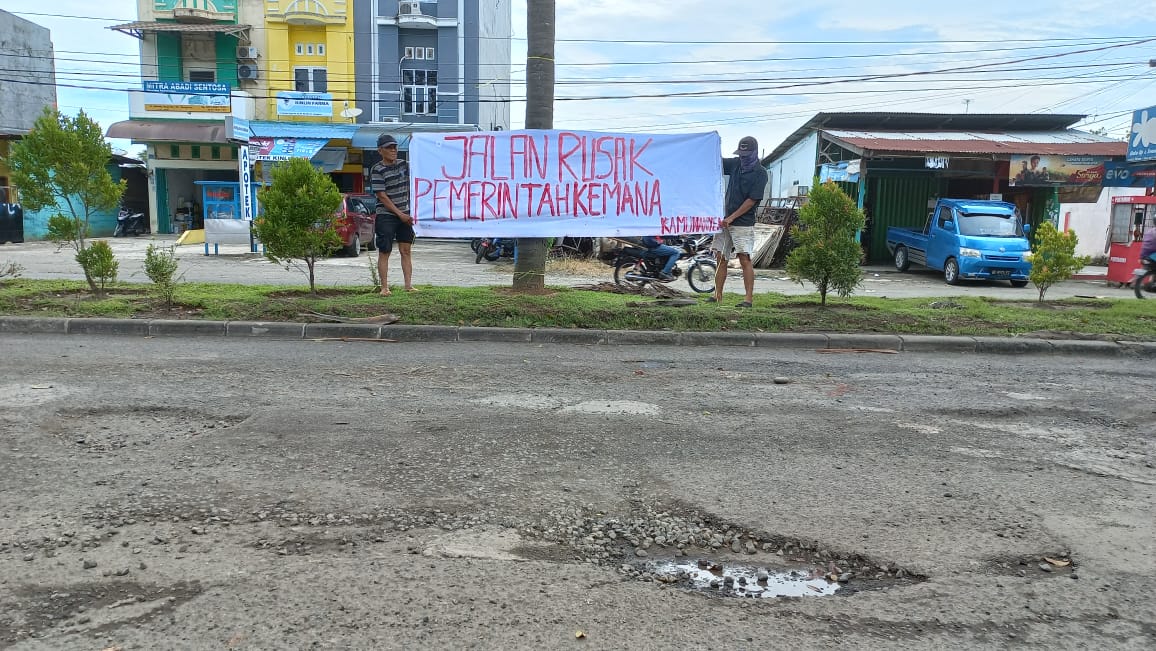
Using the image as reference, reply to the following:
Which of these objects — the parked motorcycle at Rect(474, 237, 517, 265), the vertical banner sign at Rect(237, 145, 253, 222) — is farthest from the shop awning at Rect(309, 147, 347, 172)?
the parked motorcycle at Rect(474, 237, 517, 265)

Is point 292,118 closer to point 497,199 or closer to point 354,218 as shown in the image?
point 354,218

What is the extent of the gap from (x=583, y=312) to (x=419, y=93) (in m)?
24.3

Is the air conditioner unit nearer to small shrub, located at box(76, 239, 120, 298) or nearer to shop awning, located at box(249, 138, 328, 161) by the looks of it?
shop awning, located at box(249, 138, 328, 161)

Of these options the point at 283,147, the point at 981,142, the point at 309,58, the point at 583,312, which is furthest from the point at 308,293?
the point at 309,58

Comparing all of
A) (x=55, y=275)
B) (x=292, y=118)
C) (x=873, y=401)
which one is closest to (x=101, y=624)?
(x=873, y=401)

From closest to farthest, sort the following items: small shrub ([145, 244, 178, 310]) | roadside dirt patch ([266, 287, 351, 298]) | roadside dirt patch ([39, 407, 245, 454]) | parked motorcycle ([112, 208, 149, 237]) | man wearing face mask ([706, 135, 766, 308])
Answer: roadside dirt patch ([39, 407, 245, 454])
small shrub ([145, 244, 178, 310])
man wearing face mask ([706, 135, 766, 308])
roadside dirt patch ([266, 287, 351, 298])
parked motorcycle ([112, 208, 149, 237])

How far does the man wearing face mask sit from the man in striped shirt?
154 inches

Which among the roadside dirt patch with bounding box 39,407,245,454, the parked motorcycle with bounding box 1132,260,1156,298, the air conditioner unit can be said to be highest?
the air conditioner unit

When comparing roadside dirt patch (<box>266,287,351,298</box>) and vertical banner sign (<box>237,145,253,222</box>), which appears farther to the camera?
vertical banner sign (<box>237,145,253,222</box>)

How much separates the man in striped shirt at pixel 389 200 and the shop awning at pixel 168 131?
21380 mm

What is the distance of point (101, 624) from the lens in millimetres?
2660

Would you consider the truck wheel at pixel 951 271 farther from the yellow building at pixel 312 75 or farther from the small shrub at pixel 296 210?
the yellow building at pixel 312 75

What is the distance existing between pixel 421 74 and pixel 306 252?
2329 cm

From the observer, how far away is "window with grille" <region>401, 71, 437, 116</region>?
3062 centimetres
